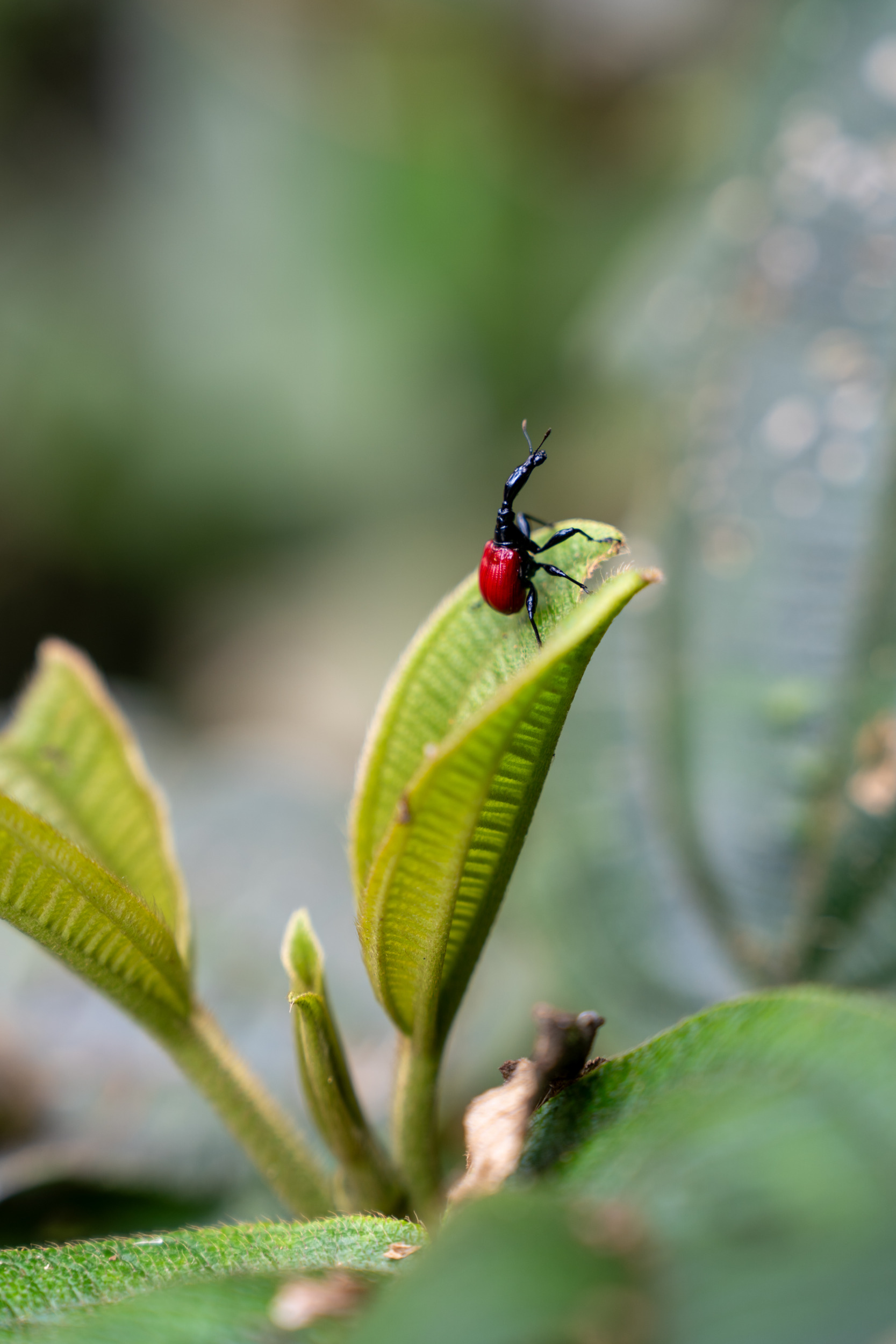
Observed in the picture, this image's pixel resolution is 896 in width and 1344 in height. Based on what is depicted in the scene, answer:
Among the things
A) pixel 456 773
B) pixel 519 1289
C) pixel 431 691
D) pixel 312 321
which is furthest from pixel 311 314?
pixel 519 1289

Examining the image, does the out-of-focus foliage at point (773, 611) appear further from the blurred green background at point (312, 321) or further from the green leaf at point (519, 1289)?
the blurred green background at point (312, 321)

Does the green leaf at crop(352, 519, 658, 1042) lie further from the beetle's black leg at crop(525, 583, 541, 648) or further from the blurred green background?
the blurred green background

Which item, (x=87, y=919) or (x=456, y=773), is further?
(x=87, y=919)

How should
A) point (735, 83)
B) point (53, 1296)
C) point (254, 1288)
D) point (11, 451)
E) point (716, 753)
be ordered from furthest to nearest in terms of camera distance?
point (11, 451), point (735, 83), point (716, 753), point (53, 1296), point (254, 1288)

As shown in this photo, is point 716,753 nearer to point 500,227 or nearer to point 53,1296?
point 53,1296

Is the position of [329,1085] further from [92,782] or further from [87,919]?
[92,782]

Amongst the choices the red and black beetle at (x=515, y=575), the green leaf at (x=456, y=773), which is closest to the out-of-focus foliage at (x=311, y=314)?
the red and black beetle at (x=515, y=575)

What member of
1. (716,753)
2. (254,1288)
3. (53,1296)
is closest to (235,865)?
(716,753)
